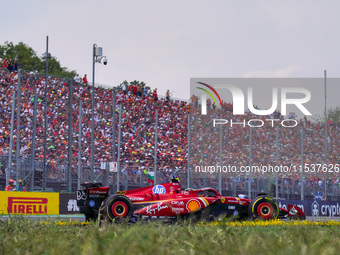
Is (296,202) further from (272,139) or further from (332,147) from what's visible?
(332,147)

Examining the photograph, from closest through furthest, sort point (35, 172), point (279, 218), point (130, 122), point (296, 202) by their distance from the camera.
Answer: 1. point (279, 218)
2. point (35, 172)
3. point (296, 202)
4. point (130, 122)

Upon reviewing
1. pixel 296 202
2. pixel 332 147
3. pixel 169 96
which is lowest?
pixel 296 202

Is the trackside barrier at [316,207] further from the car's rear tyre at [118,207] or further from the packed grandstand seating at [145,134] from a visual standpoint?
the car's rear tyre at [118,207]

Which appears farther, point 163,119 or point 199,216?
point 163,119

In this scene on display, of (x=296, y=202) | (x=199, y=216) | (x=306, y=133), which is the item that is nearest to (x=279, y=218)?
(x=199, y=216)

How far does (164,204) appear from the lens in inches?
611

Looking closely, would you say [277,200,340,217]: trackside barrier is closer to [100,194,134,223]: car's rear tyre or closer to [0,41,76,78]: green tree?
[100,194,134,223]: car's rear tyre

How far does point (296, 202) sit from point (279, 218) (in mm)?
11878

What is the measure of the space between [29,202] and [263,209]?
944 cm

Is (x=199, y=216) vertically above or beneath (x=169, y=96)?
beneath

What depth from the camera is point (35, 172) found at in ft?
75.0

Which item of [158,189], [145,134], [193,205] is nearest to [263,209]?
[193,205]

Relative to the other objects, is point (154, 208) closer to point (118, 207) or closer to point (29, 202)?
point (118, 207)

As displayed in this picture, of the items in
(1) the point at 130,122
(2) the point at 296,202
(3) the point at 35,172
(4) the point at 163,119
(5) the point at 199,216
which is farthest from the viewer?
(4) the point at 163,119
